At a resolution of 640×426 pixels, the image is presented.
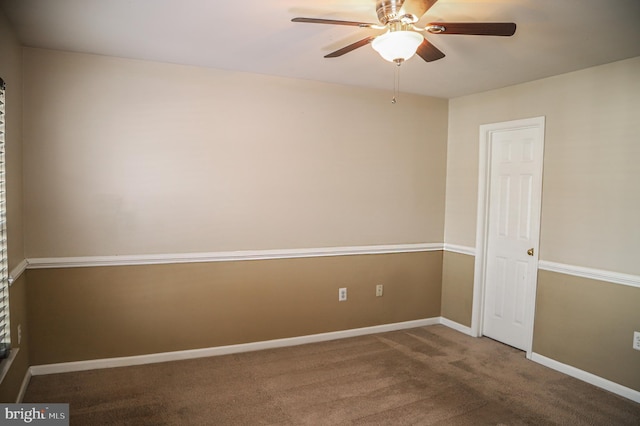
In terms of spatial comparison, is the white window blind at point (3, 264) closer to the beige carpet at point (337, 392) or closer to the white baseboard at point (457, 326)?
the beige carpet at point (337, 392)

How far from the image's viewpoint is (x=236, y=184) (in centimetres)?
357

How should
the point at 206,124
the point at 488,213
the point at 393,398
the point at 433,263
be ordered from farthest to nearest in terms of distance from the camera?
the point at 433,263 < the point at 488,213 < the point at 206,124 < the point at 393,398

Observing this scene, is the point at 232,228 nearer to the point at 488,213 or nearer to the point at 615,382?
the point at 488,213

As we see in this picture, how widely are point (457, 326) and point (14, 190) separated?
4031 mm

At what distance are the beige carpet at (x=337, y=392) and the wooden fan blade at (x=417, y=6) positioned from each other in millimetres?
2318

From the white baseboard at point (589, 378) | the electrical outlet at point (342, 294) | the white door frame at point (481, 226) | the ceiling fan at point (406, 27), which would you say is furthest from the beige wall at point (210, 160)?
the ceiling fan at point (406, 27)

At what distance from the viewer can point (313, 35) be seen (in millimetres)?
2648

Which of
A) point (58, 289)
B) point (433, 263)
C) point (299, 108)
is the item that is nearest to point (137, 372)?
point (58, 289)

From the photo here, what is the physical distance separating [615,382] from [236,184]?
3.28 m

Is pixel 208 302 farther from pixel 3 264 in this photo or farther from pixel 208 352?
pixel 3 264

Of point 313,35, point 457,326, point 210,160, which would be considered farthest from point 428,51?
point 457,326

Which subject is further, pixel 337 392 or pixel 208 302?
pixel 208 302

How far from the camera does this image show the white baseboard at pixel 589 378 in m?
2.97

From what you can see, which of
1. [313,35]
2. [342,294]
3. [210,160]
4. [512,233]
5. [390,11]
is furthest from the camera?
[342,294]
